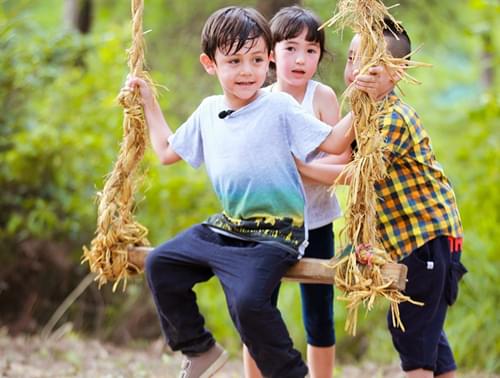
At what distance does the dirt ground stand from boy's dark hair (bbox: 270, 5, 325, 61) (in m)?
2.34

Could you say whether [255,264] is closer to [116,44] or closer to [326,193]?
[326,193]

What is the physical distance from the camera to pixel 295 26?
3430 millimetres

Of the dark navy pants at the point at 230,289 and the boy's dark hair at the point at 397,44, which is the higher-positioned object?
the boy's dark hair at the point at 397,44

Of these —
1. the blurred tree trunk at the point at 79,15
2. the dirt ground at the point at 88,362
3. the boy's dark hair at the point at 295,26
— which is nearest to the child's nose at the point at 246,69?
the boy's dark hair at the point at 295,26

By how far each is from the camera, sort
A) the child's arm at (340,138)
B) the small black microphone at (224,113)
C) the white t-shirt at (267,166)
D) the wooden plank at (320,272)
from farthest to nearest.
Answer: the small black microphone at (224,113) < the white t-shirt at (267,166) < the child's arm at (340,138) < the wooden plank at (320,272)

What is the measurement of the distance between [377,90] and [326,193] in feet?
2.21

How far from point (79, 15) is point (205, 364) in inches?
256

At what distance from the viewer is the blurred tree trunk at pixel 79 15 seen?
9.03m

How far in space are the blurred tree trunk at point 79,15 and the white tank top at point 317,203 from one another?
19.3 feet

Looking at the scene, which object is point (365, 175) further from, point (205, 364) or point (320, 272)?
point (205, 364)

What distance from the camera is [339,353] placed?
7.12 m

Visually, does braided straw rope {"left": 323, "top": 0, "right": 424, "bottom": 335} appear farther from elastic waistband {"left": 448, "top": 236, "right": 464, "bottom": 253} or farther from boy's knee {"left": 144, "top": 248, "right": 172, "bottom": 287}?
boy's knee {"left": 144, "top": 248, "right": 172, "bottom": 287}

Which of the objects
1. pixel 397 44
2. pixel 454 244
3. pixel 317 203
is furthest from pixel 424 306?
pixel 397 44

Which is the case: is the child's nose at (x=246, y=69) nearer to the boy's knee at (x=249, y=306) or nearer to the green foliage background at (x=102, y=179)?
the boy's knee at (x=249, y=306)
